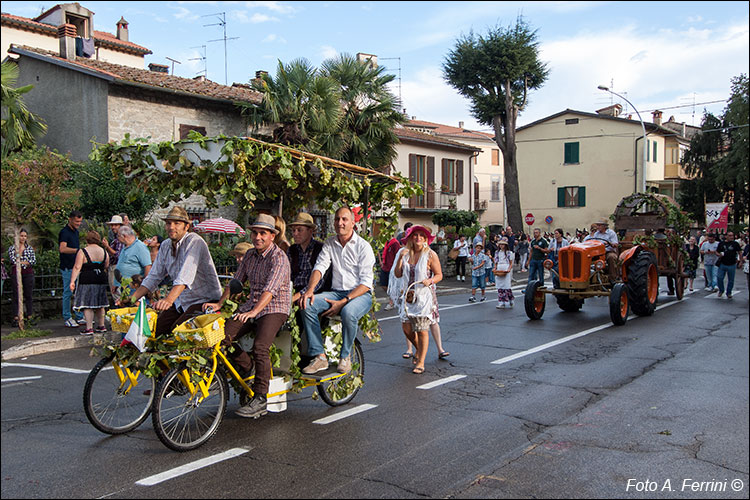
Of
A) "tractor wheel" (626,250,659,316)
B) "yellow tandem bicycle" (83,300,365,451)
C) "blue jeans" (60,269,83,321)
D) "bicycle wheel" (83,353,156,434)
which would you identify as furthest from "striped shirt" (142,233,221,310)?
"tractor wheel" (626,250,659,316)

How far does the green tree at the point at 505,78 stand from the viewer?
1431 inches

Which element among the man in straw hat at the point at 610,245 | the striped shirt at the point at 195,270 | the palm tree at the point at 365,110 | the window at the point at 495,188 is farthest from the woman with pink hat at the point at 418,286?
the window at the point at 495,188

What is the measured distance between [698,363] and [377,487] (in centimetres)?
603

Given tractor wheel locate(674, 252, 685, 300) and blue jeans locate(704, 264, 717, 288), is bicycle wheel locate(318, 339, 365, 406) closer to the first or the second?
tractor wheel locate(674, 252, 685, 300)

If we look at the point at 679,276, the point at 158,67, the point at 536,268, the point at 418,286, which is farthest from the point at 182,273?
the point at 158,67

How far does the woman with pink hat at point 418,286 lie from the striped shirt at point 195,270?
121 inches

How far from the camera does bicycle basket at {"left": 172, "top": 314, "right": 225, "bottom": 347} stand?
527 centimetres

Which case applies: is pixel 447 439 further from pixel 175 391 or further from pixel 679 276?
pixel 679 276

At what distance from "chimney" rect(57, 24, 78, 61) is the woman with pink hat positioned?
2061cm

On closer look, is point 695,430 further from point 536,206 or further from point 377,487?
point 536,206

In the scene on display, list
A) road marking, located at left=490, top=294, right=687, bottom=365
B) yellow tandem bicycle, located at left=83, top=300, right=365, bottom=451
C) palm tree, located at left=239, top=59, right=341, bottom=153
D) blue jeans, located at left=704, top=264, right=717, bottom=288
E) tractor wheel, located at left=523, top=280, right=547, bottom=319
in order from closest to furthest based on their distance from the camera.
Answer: yellow tandem bicycle, located at left=83, top=300, right=365, bottom=451, road marking, located at left=490, top=294, right=687, bottom=365, tractor wheel, located at left=523, top=280, right=547, bottom=319, blue jeans, located at left=704, top=264, right=717, bottom=288, palm tree, located at left=239, top=59, right=341, bottom=153

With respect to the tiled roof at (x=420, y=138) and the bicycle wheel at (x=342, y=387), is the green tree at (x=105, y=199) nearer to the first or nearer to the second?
the bicycle wheel at (x=342, y=387)

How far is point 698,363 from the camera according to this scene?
29.0 ft

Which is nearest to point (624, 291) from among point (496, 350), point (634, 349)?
point (634, 349)
